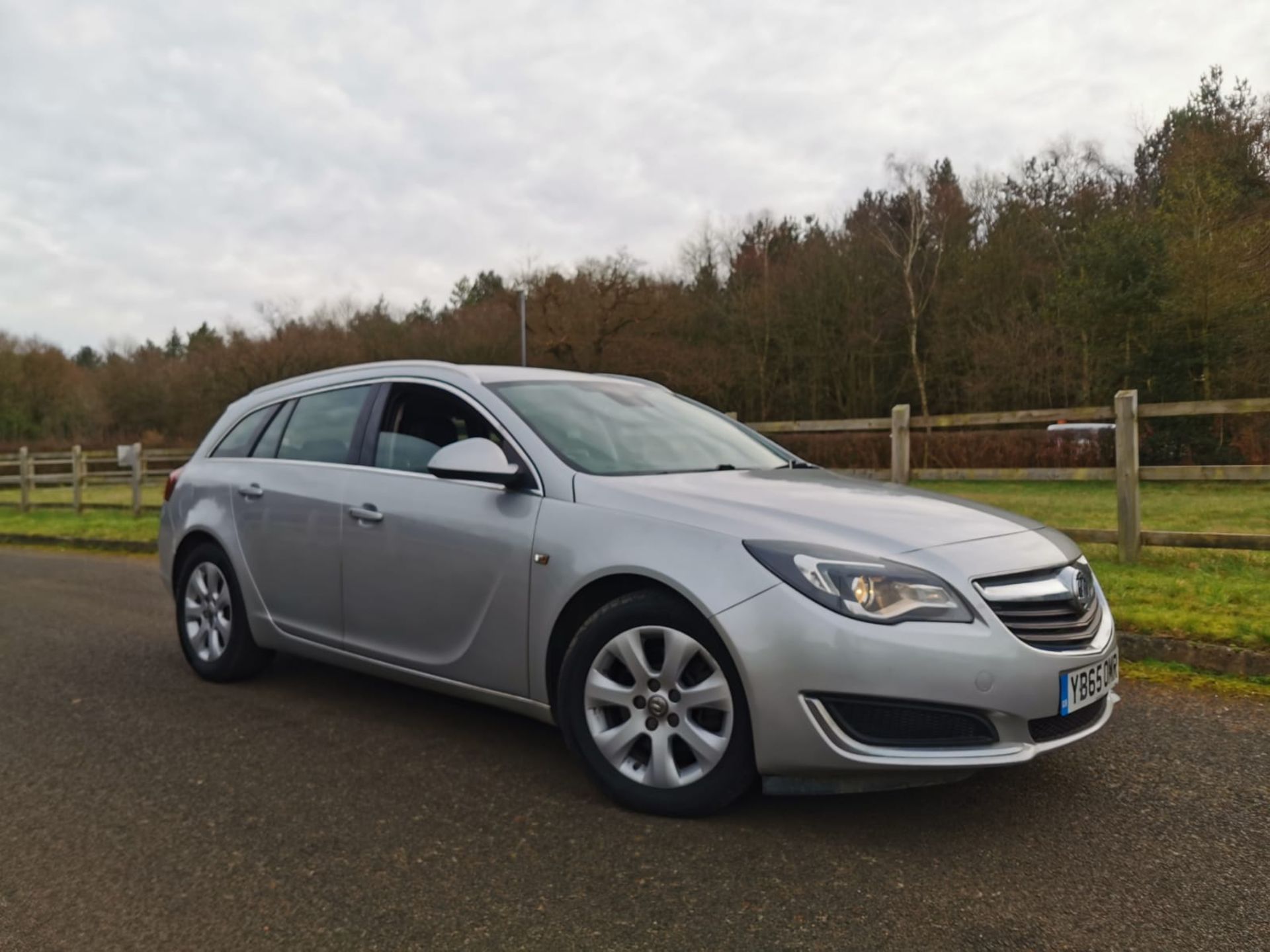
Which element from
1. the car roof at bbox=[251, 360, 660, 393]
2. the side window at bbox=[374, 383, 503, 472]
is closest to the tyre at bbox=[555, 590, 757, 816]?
the side window at bbox=[374, 383, 503, 472]

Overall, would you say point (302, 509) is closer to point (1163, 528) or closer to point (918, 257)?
point (1163, 528)

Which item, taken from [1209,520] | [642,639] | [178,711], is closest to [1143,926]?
[642,639]

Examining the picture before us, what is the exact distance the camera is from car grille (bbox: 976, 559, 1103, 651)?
10.1 feet

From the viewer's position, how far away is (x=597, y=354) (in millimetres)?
39875

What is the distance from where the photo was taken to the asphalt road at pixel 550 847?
8.51 feet

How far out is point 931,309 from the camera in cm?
3747

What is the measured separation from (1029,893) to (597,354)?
3768 cm

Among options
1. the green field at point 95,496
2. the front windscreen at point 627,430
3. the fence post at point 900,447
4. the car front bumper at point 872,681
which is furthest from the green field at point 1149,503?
the green field at point 95,496

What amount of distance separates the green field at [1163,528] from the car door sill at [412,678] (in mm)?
3746

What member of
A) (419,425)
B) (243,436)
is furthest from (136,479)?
(419,425)

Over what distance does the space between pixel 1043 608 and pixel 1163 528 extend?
10.5m

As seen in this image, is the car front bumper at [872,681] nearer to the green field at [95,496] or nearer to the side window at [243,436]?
the side window at [243,436]

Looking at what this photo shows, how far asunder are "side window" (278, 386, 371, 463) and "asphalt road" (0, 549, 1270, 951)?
1.22 metres

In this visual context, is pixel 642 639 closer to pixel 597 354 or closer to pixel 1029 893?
pixel 1029 893
